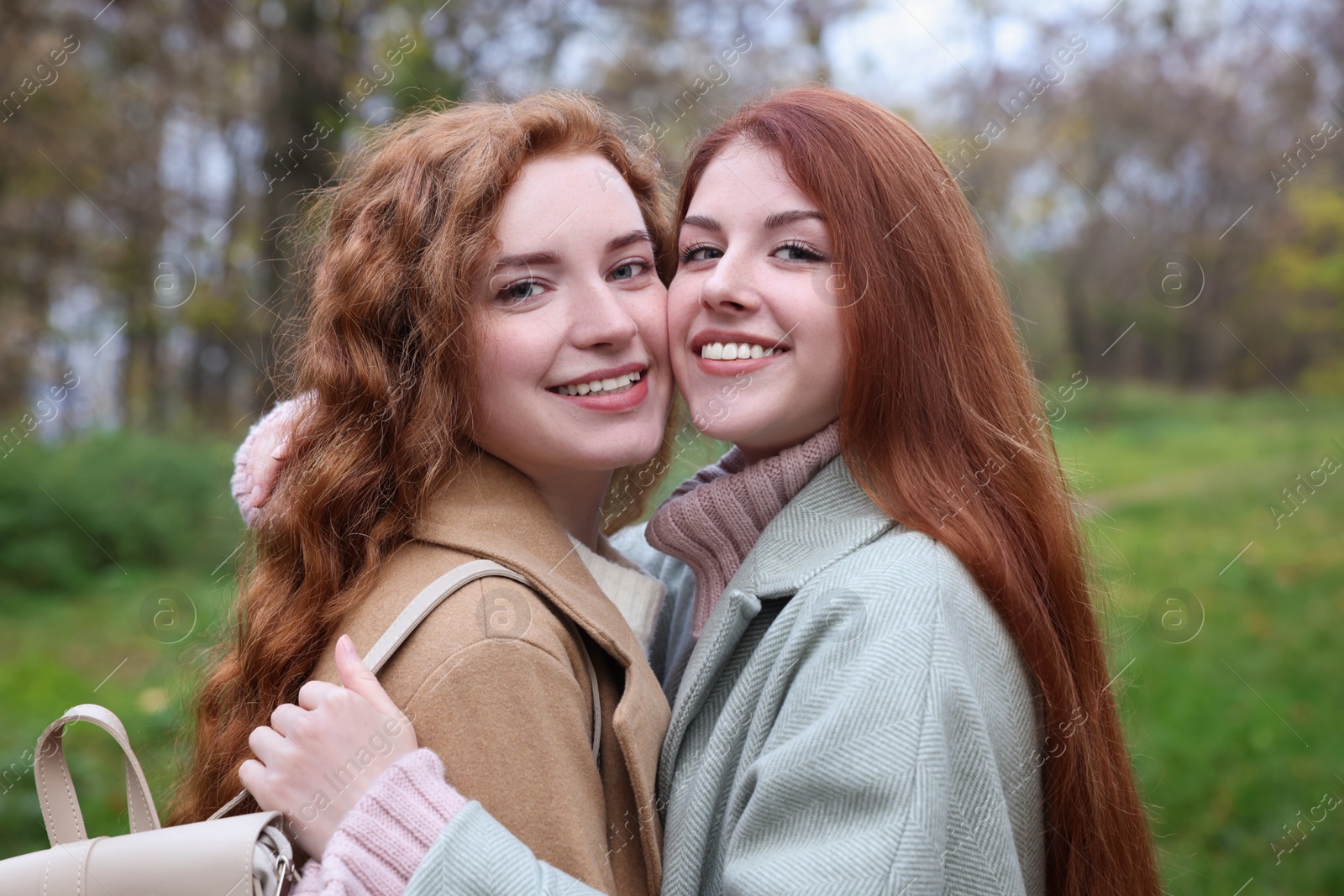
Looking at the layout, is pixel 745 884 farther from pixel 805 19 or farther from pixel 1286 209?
pixel 1286 209

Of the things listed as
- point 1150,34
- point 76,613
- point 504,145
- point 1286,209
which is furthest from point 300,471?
point 1286,209

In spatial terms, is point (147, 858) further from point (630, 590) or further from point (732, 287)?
point (732, 287)

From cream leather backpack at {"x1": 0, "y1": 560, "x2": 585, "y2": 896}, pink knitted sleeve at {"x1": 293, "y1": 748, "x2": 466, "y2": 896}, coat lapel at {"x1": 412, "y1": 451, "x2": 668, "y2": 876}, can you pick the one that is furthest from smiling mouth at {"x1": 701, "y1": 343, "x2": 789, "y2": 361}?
cream leather backpack at {"x1": 0, "y1": 560, "x2": 585, "y2": 896}

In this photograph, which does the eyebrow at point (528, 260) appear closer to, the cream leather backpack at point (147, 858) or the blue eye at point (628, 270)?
the blue eye at point (628, 270)

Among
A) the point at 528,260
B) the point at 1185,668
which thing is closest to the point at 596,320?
the point at 528,260

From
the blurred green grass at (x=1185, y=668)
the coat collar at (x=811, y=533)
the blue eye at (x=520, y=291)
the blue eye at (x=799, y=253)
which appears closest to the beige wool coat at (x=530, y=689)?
the coat collar at (x=811, y=533)

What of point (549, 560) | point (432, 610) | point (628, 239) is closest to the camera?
point (432, 610)

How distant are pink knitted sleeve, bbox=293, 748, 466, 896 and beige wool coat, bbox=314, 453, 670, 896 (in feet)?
0.30

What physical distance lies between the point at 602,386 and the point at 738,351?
31 centimetres

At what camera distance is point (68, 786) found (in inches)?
73.7

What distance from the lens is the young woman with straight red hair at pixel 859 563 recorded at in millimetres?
1779

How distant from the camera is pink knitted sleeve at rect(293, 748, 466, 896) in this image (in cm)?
177

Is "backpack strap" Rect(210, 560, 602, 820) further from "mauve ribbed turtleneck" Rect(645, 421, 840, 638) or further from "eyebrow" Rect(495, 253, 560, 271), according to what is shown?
"eyebrow" Rect(495, 253, 560, 271)

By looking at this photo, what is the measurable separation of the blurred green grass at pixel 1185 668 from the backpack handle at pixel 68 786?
3.36 feet
